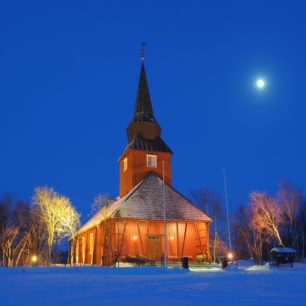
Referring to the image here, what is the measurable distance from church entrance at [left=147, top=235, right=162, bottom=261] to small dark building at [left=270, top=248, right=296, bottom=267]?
10.5 m

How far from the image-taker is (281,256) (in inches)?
1363

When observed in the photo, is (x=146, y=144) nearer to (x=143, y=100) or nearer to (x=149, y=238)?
(x=143, y=100)

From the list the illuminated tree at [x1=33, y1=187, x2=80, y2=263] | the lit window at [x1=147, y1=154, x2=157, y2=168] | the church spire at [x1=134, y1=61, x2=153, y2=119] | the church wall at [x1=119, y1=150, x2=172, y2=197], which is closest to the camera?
the illuminated tree at [x1=33, y1=187, x2=80, y2=263]

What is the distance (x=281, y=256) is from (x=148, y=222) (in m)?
13.3

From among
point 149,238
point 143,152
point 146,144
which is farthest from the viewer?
point 146,144

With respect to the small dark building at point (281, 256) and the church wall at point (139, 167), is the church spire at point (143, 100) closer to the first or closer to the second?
the church wall at point (139, 167)

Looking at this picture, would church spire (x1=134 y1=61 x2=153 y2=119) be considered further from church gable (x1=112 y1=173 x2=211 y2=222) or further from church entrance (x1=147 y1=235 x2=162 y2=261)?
church entrance (x1=147 y1=235 x2=162 y2=261)

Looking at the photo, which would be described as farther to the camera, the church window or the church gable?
the church window

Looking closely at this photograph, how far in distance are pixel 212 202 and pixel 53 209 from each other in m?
27.1

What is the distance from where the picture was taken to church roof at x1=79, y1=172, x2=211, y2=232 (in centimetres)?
3128

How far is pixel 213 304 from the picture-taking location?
804 centimetres

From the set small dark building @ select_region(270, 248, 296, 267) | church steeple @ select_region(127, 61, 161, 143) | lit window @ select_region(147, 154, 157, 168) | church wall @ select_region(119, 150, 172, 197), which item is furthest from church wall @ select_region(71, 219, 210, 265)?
church steeple @ select_region(127, 61, 161, 143)

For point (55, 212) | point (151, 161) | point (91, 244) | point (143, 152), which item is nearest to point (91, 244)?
point (91, 244)

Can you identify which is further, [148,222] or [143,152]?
[143,152]
